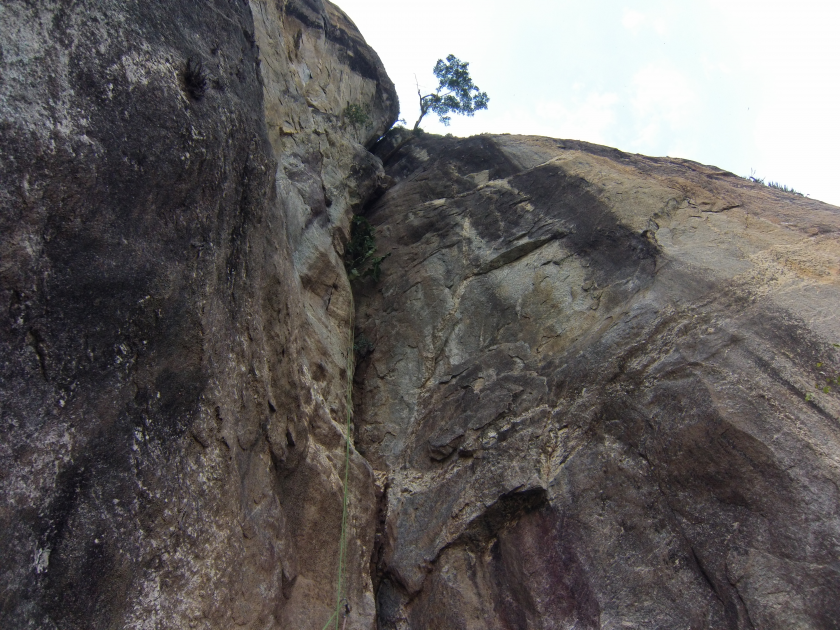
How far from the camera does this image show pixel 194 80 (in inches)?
235

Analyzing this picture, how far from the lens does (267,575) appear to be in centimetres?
590

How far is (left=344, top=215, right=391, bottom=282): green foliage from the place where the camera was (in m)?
11.4

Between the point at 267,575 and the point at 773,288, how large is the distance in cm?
715

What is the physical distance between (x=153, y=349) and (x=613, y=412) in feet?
17.6

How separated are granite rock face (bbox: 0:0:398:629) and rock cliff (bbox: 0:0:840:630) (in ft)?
0.08

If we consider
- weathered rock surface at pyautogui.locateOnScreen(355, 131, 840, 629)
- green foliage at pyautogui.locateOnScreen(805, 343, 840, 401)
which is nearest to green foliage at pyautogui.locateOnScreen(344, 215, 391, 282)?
weathered rock surface at pyautogui.locateOnScreen(355, 131, 840, 629)

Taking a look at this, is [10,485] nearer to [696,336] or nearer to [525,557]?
[525,557]

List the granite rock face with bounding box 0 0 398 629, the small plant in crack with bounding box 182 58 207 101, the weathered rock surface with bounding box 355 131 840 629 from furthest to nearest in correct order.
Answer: the small plant in crack with bounding box 182 58 207 101 → the weathered rock surface with bounding box 355 131 840 629 → the granite rock face with bounding box 0 0 398 629

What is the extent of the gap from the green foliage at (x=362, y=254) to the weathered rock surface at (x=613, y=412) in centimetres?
78

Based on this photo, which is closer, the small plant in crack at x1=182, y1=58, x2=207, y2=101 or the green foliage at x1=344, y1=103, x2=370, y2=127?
the small plant in crack at x1=182, y1=58, x2=207, y2=101

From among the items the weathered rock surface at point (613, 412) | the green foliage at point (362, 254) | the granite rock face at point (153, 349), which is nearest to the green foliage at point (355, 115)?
the green foliage at point (362, 254)

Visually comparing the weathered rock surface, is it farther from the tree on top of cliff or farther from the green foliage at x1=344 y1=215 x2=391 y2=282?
the tree on top of cliff

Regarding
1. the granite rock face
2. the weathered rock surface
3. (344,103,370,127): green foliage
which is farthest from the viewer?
(344,103,370,127): green foliage

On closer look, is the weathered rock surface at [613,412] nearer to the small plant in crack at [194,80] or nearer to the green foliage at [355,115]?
the green foliage at [355,115]
